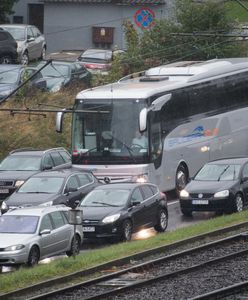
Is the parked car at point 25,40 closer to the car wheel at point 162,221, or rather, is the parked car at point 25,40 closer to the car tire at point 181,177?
the car tire at point 181,177

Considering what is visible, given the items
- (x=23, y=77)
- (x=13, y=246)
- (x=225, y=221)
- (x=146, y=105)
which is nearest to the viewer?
(x=13, y=246)

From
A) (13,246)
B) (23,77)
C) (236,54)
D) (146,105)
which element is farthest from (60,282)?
(236,54)

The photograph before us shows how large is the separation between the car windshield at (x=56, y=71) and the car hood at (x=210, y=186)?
1770cm

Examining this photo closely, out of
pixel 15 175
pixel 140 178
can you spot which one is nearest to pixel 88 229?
pixel 140 178

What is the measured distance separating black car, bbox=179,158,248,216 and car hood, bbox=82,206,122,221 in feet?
12.8

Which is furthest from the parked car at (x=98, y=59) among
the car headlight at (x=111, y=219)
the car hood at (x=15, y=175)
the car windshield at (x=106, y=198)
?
the car headlight at (x=111, y=219)

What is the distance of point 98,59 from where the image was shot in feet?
194

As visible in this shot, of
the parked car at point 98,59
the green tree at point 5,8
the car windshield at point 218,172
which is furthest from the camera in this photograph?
the green tree at point 5,8

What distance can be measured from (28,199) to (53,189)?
100 centimetres

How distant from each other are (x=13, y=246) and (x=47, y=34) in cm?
4229

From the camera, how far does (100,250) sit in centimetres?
2955

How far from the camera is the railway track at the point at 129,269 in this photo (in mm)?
24391

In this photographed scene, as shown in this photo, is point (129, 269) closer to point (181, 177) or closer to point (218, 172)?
point (218, 172)

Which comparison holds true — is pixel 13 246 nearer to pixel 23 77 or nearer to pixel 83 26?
pixel 23 77
